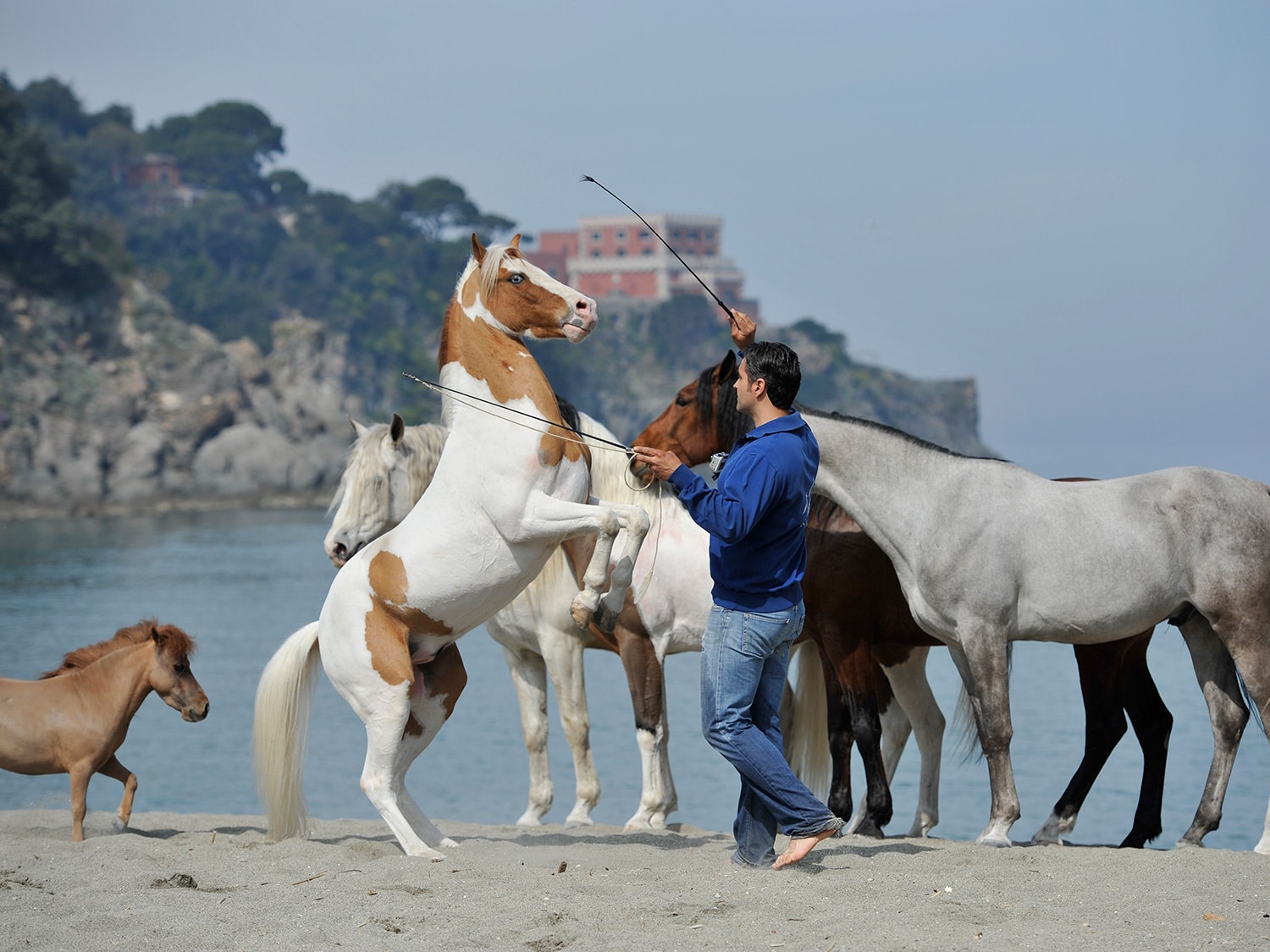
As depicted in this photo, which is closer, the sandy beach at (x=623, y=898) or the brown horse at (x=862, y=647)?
the sandy beach at (x=623, y=898)

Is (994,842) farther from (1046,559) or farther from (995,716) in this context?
(1046,559)

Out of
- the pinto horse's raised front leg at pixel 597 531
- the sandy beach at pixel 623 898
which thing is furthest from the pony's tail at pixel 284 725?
the pinto horse's raised front leg at pixel 597 531

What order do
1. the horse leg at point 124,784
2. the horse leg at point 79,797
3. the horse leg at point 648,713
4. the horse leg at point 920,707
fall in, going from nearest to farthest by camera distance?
the horse leg at point 79,797, the horse leg at point 124,784, the horse leg at point 648,713, the horse leg at point 920,707

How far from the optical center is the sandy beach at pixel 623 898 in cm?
415

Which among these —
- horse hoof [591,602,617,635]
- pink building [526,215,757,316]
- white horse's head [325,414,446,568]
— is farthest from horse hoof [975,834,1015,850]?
pink building [526,215,757,316]

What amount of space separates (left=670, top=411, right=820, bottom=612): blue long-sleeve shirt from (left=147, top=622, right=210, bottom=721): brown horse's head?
2754 mm

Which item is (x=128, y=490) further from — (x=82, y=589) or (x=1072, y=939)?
(x=1072, y=939)

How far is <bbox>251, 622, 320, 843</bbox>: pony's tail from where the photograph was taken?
5.87 metres

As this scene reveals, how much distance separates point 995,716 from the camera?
223 inches

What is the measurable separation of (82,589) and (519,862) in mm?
32913

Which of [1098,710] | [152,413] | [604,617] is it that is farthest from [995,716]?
[152,413]

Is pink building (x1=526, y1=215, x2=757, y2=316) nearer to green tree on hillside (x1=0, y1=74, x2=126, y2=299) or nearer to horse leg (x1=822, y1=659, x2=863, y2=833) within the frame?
green tree on hillside (x1=0, y1=74, x2=126, y2=299)

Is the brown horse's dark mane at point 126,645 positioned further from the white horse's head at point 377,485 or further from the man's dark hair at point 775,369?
the man's dark hair at point 775,369

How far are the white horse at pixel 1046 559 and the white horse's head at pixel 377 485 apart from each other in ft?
7.76
